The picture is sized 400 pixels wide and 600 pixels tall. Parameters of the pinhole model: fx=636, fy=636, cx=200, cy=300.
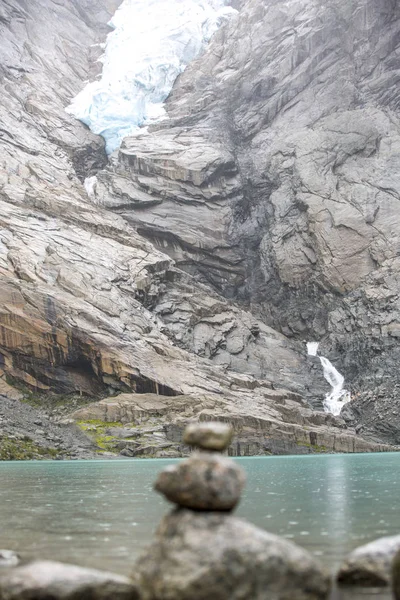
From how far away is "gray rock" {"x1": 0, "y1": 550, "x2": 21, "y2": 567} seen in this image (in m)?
13.2

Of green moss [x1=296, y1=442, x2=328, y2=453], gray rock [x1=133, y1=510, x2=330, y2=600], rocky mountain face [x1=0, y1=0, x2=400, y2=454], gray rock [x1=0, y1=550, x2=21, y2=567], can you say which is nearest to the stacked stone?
gray rock [x1=133, y1=510, x2=330, y2=600]

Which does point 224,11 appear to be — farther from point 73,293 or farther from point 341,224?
point 73,293

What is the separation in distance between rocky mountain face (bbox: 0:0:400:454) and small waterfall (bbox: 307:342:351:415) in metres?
2.10

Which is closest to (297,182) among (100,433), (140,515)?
(100,433)

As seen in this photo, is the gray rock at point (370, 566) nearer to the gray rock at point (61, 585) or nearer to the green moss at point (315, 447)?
the gray rock at point (61, 585)

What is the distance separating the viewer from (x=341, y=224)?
389ft

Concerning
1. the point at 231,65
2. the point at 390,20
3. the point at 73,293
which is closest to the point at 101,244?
the point at 73,293

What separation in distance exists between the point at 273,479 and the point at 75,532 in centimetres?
2266

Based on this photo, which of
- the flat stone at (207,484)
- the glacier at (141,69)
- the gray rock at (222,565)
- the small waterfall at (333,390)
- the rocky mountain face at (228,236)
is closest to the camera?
the gray rock at (222,565)

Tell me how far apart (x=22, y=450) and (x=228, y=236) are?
72.2 m

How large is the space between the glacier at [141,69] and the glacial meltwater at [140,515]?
13307cm

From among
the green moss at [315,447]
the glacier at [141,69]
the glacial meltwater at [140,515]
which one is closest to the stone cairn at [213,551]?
the glacial meltwater at [140,515]

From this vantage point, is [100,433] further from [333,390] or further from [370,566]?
[370,566]

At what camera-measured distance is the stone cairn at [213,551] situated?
9297mm
